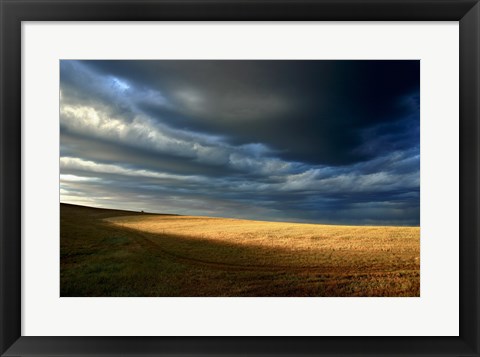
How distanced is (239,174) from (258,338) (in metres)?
1.52

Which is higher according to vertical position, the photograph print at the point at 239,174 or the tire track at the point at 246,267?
the photograph print at the point at 239,174

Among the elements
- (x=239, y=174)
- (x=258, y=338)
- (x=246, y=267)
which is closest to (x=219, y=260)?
(x=246, y=267)

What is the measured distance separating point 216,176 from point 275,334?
1564 mm

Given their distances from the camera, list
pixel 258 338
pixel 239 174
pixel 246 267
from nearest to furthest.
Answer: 1. pixel 258 338
2. pixel 246 267
3. pixel 239 174

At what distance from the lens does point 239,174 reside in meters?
2.70

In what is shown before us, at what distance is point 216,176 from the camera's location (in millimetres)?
2686

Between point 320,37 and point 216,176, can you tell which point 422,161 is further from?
point 216,176

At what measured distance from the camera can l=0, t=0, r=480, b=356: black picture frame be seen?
2.00 metres

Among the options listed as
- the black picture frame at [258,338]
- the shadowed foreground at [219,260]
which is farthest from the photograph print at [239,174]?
the black picture frame at [258,338]

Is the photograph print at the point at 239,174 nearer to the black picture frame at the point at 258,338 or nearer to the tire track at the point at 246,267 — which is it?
the tire track at the point at 246,267

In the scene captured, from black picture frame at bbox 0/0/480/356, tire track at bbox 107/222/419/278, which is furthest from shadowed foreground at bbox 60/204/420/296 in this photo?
black picture frame at bbox 0/0/480/356

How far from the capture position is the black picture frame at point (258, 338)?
200 centimetres

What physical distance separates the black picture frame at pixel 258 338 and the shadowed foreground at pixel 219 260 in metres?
0.37

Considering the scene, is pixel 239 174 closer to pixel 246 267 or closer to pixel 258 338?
pixel 246 267
